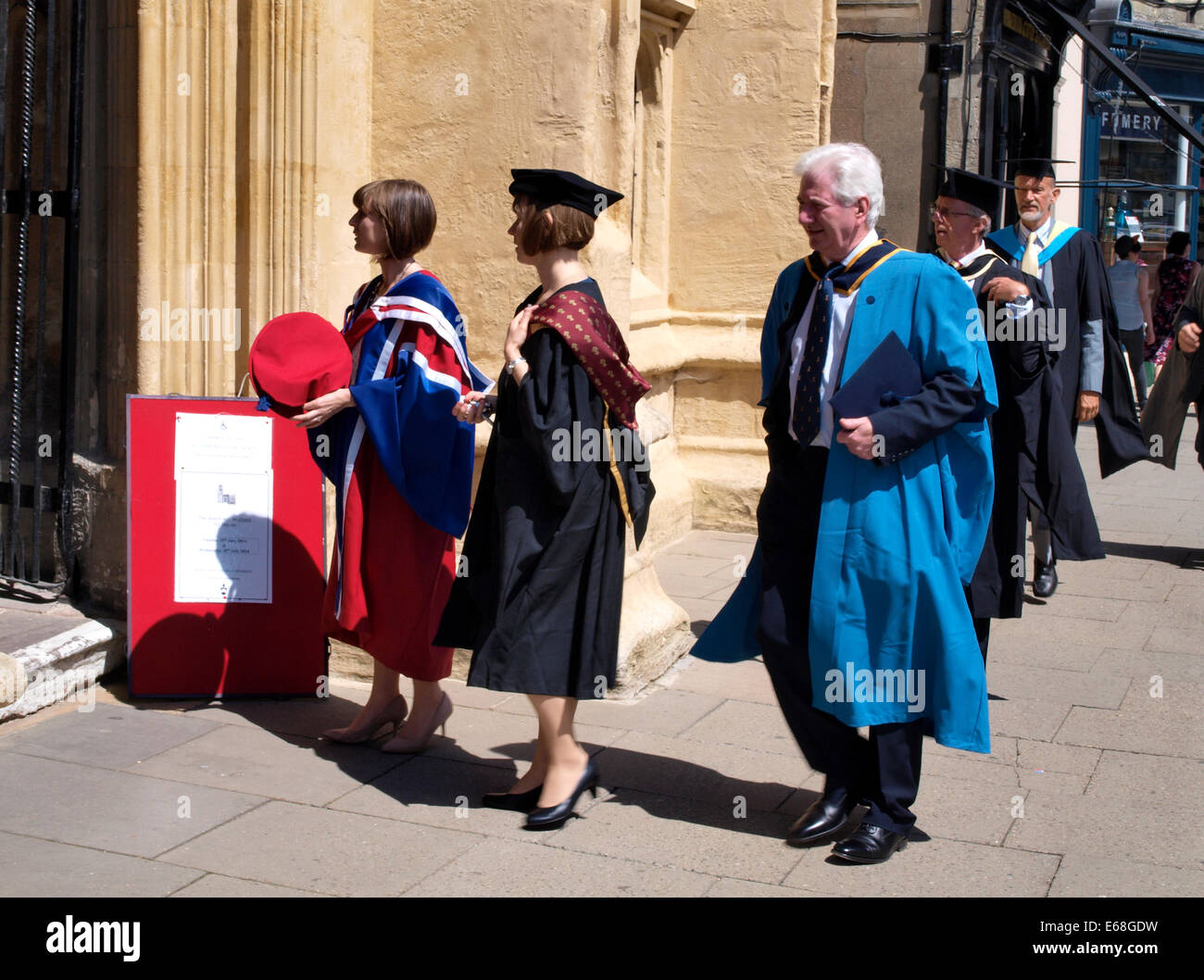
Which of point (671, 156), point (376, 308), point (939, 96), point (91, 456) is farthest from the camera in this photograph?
point (939, 96)

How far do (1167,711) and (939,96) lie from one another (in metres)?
9.70

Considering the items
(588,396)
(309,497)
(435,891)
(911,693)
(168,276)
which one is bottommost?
(435,891)

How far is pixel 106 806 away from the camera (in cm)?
423

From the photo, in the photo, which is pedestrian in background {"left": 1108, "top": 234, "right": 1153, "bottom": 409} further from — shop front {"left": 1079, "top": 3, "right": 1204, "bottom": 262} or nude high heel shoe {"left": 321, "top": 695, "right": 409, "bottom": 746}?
nude high heel shoe {"left": 321, "top": 695, "right": 409, "bottom": 746}

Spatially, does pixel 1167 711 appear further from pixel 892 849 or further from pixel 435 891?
pixel 435 891

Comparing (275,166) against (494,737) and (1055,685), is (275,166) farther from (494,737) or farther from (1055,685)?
(1055,685)

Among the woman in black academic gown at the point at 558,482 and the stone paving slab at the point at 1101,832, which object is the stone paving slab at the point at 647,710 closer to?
the woman in black academic gown at the point at 558,482

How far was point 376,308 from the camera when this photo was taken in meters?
4.64

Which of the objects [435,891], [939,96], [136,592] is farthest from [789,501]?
[939,96]

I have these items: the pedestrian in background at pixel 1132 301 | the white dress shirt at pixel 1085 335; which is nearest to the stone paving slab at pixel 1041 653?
the white dress shirt at pixel 1085 335

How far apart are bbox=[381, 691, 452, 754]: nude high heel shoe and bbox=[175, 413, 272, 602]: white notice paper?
770 millimetres

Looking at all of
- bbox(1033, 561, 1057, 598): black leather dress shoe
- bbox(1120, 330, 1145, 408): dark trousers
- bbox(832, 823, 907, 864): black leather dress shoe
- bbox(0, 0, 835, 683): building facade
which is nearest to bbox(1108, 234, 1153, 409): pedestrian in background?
bbox(1120, 330, 1145, 408): dark trousers

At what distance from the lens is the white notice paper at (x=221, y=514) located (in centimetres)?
519

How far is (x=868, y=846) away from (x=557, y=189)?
6.48 feet
